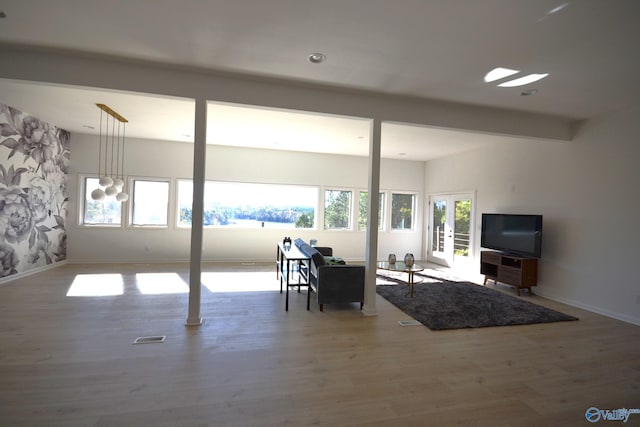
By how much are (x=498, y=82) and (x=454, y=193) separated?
163 inches

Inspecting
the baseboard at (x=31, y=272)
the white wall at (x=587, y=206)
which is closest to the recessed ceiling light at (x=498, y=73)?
the white wall at (x=587, y=206)

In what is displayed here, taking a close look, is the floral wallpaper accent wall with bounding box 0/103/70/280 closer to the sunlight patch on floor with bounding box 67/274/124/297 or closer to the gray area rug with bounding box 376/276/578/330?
the sunlight patch on floor with bounding box 67/274/124/297

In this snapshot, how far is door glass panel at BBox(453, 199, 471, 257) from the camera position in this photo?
664cm

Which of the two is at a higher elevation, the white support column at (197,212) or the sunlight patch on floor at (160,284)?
the white support column at (197,212)

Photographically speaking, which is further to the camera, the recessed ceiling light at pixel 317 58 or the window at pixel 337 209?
the window at pixel 337 209

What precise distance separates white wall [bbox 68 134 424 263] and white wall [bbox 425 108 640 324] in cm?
306

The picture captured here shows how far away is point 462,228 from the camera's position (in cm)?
682

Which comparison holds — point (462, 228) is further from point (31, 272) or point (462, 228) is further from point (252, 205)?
point (31, 272)

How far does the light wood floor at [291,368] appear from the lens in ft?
6.48

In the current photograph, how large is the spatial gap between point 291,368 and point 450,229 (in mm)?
5949

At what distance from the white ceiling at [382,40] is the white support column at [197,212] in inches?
23.5

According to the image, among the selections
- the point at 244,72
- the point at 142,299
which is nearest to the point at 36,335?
the point at 142,299

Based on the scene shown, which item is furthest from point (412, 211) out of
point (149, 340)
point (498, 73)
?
point (149, 340)

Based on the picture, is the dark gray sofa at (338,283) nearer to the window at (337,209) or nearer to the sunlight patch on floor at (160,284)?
the sunlight patch on floor at (160,284)
